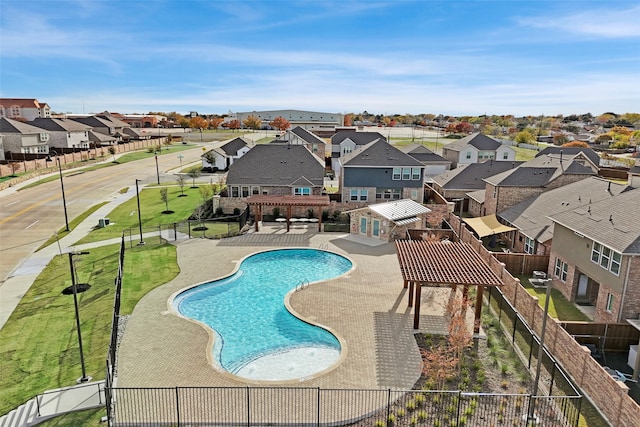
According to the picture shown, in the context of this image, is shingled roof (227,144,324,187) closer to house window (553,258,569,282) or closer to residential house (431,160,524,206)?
residential house (431,160,524,206)

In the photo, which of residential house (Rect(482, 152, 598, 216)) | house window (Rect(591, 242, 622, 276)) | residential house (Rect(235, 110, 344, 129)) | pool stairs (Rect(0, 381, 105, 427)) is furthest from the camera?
residential house (Rect(235, 110, 344, 129))

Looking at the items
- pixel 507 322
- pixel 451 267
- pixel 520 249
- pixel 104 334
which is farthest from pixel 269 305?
pixel 520 249

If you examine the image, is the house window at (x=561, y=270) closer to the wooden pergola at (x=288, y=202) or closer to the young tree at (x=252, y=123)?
the wooden pergola at (x=288, y=202)

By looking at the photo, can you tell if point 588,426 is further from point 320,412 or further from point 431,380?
point 320,412

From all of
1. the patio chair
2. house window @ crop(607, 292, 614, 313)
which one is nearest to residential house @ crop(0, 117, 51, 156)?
house window @ crop(607, 292, 614, 313)

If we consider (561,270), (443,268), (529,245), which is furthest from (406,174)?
(443,268)

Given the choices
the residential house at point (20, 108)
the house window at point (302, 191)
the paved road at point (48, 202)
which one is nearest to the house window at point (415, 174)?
the house window at point (302, 191)
